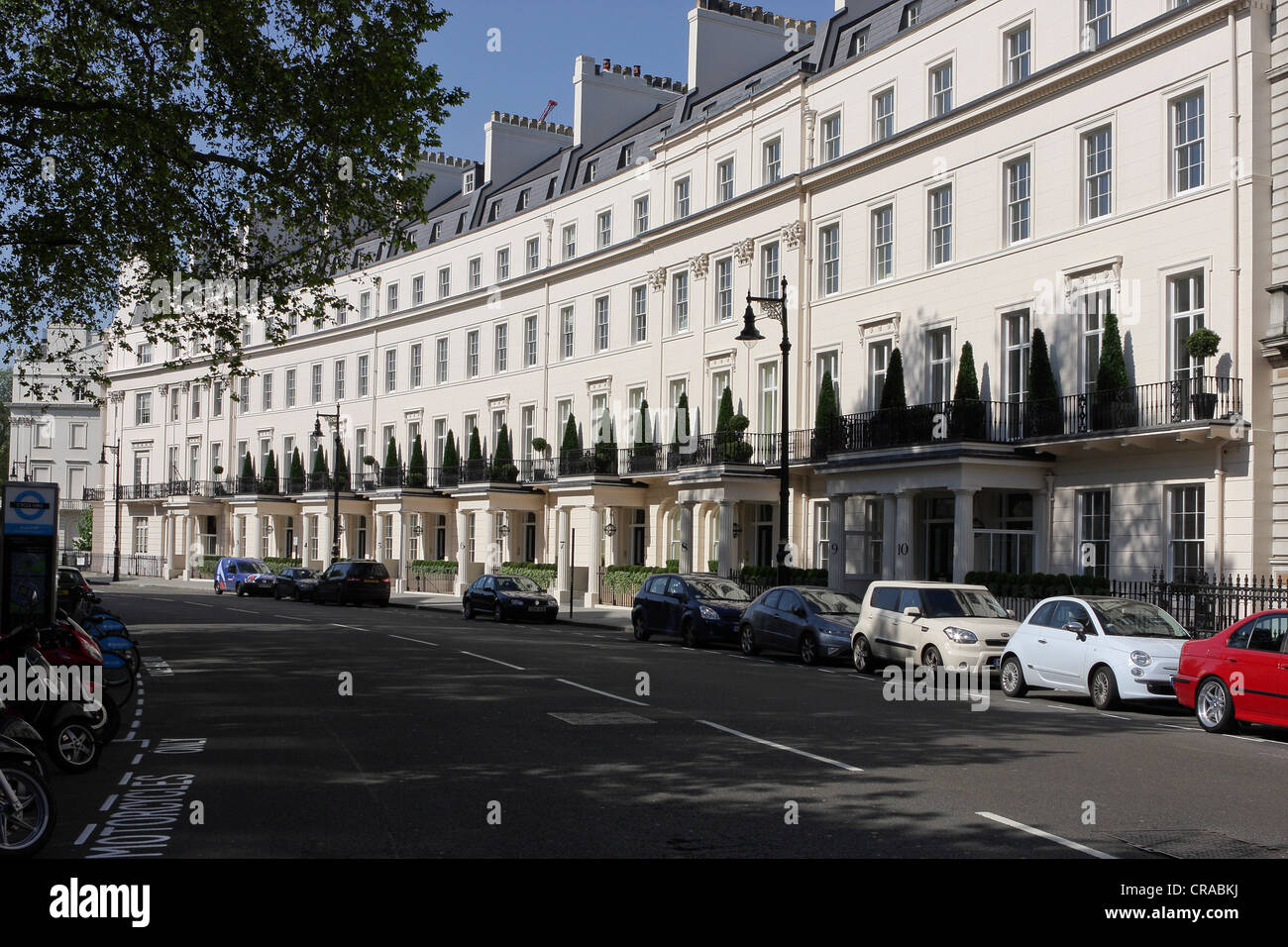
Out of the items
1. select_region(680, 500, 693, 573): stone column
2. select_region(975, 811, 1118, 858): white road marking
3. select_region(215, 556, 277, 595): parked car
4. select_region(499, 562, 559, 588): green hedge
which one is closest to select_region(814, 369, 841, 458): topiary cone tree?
select_region(680, 500, 693, 573): stone column

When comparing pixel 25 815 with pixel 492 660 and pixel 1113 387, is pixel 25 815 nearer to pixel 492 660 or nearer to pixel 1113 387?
pixel 492 660

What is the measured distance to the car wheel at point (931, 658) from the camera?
2061 cm

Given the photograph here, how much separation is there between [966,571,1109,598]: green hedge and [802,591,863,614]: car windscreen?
13.9ft

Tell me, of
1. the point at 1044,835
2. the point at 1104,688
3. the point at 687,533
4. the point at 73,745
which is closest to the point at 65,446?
the point at 687,533

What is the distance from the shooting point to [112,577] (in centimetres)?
7506

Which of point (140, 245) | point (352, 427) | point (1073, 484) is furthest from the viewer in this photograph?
point (352, 427)

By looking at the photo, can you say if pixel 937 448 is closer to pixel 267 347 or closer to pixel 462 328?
pixel 462 328

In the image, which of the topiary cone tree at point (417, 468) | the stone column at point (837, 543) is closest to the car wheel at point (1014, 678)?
the stone column at point (837, 543)

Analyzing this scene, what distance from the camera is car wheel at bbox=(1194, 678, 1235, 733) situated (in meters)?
14.5

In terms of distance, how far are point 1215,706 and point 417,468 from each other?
47.8m

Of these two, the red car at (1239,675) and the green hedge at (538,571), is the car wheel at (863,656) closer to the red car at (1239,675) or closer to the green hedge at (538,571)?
the red car at (1239,675)

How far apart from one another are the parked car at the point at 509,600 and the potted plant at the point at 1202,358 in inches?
736

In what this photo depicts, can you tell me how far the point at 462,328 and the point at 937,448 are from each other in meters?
33.7
